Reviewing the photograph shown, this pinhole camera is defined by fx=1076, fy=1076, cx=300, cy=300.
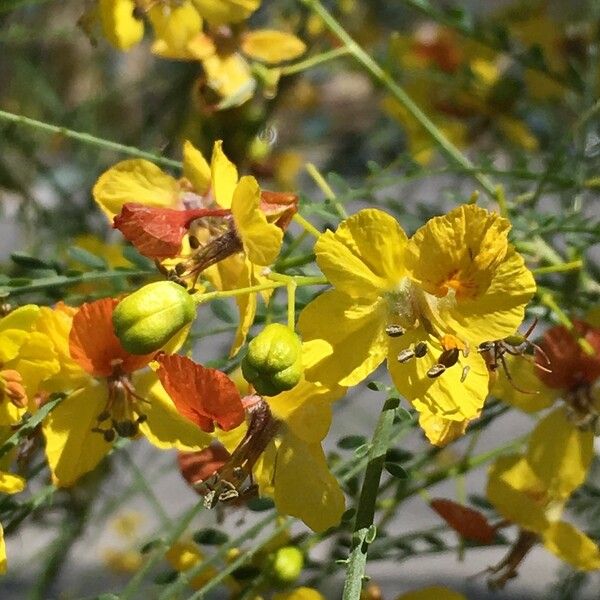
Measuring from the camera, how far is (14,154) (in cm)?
123

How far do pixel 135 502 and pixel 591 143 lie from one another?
1397 mm

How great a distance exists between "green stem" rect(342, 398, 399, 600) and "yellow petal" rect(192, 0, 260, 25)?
29cm

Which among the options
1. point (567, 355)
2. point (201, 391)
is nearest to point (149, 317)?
point (201, 391)

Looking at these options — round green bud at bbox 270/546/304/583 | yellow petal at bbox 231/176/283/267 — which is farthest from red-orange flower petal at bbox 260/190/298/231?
round green bud at bbox 270/546/304/583

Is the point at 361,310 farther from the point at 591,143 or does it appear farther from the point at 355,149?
the point at 355,149

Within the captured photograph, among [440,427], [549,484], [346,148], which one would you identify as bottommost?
[346,148]

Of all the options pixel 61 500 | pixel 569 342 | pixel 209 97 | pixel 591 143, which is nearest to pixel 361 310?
pixel 569 342

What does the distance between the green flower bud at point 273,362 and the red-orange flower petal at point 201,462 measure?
13cm

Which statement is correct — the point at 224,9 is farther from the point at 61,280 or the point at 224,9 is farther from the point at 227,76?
the point at 61,280

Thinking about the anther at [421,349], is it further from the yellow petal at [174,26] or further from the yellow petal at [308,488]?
the yellow petal at [174,26]

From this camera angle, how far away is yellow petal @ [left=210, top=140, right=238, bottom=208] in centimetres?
52

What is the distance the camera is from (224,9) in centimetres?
64

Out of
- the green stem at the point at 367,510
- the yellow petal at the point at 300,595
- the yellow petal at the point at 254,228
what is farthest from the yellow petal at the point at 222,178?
the yellow petal at the point at 300,595

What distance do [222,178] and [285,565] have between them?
0.23 m
